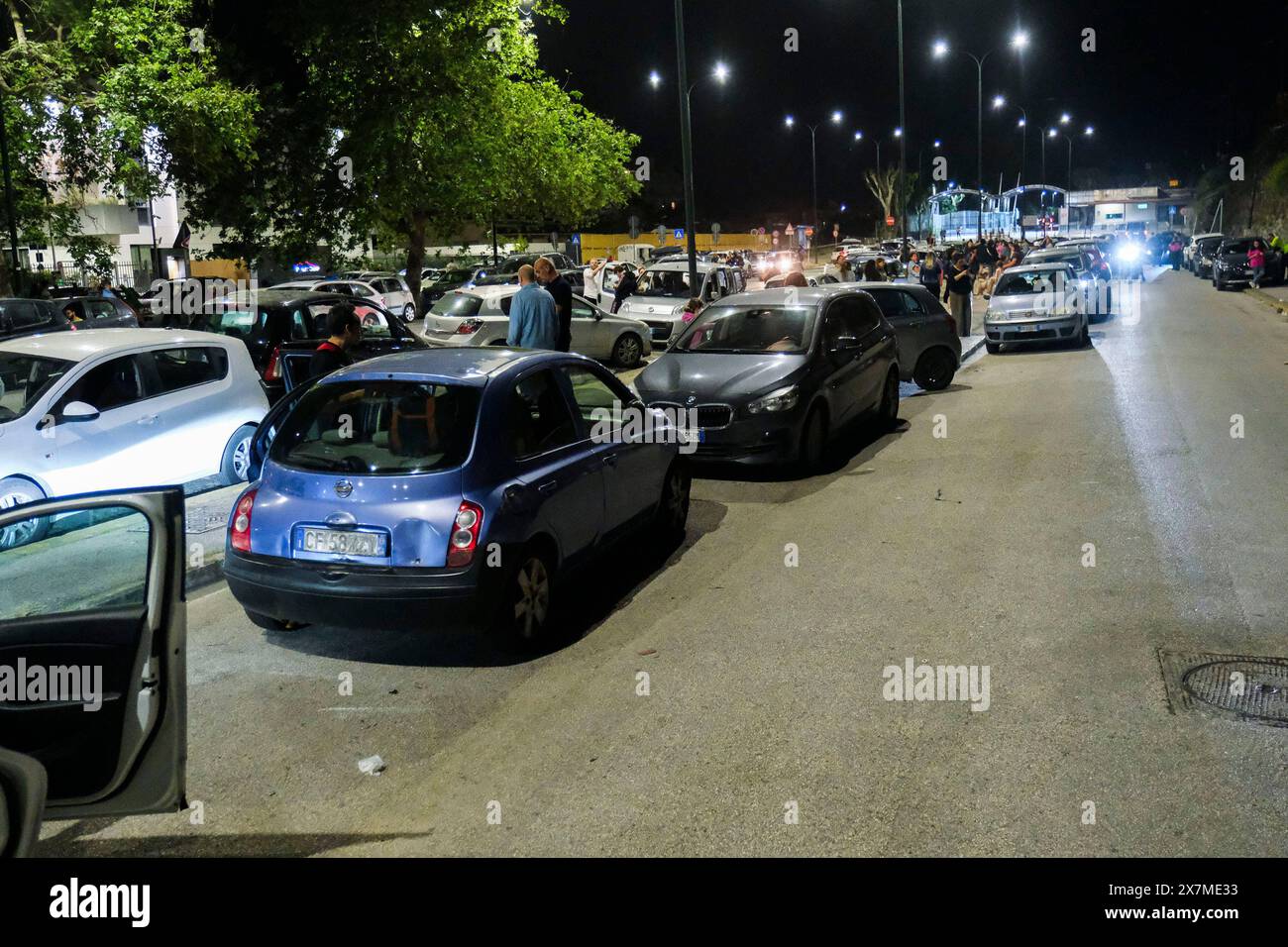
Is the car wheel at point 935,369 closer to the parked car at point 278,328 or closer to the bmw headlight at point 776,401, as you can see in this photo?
the bmw headlight at point 776,401

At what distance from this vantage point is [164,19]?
80.9ft

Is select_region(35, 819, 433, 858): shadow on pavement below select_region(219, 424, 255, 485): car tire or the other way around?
below

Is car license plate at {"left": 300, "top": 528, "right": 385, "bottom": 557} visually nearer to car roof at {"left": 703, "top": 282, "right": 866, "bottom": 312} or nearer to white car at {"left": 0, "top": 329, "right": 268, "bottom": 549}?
white car at {"left": 0, "top": 329, "right": 268, "bottom": 549}

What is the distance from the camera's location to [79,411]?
838 centimetres

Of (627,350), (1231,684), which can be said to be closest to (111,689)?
(1231,684)

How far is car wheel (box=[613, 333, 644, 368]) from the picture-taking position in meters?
20.7

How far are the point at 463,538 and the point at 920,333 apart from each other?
12.0m

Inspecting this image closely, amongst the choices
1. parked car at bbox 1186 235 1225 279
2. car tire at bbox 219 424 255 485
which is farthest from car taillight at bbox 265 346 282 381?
parked car at bbox 1186 235 1225 279

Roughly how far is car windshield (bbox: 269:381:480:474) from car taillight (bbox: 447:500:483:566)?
310 mm

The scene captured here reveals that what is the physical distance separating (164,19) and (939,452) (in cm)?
2052

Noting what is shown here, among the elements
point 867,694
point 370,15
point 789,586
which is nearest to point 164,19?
point 370,15
